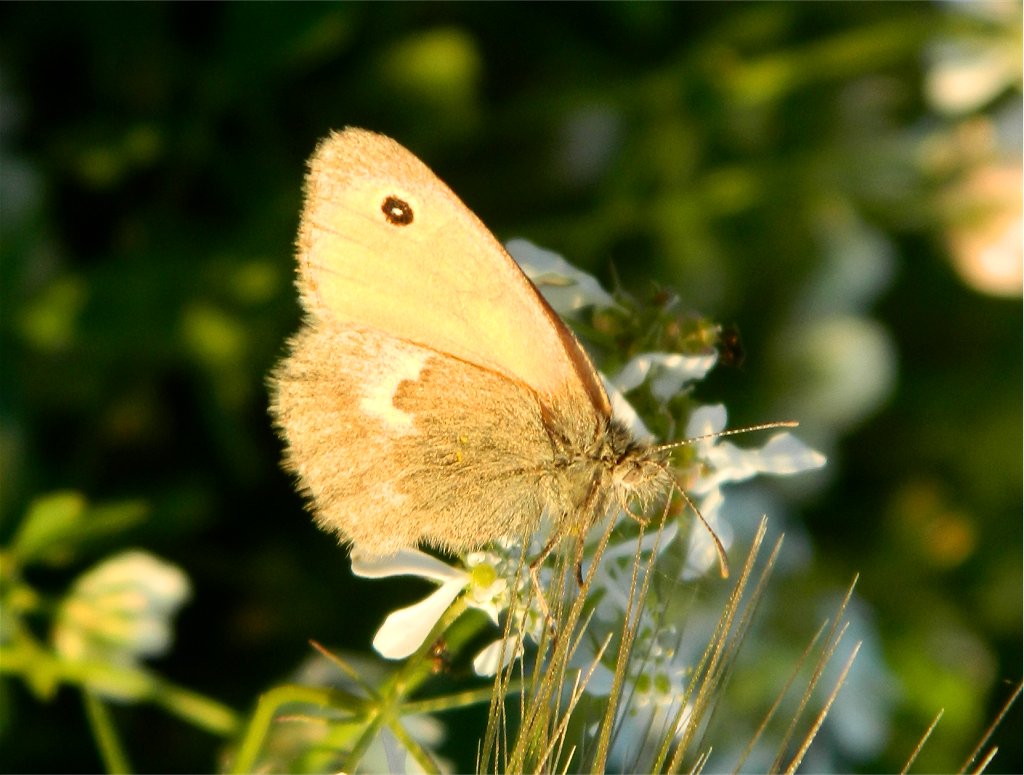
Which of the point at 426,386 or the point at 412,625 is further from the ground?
the point at 426,386

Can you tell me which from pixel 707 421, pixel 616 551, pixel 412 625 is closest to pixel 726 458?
pixel 707 421

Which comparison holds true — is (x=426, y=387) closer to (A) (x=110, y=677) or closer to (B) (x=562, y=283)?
(B) (x=562, y=283)

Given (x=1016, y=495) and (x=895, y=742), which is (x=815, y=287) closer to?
(x=1016, y=495)

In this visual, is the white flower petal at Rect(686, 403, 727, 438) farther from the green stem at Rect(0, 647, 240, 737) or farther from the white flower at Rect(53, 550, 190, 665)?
the white flower at Rect(53, 550, 190, 665)

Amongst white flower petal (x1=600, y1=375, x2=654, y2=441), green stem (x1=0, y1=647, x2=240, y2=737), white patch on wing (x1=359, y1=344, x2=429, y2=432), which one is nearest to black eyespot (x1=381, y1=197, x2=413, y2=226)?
white patch on wing (x1=359, y1=344, x2=429, y2=432)

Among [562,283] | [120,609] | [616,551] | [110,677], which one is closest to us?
[616,551]

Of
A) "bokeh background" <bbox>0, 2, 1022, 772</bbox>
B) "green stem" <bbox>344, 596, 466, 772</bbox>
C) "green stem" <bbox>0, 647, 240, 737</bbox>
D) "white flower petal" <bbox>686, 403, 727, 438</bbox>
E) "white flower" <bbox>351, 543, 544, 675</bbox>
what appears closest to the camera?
"green stem" <bbox>344, 596, 466, 772</bbox>
